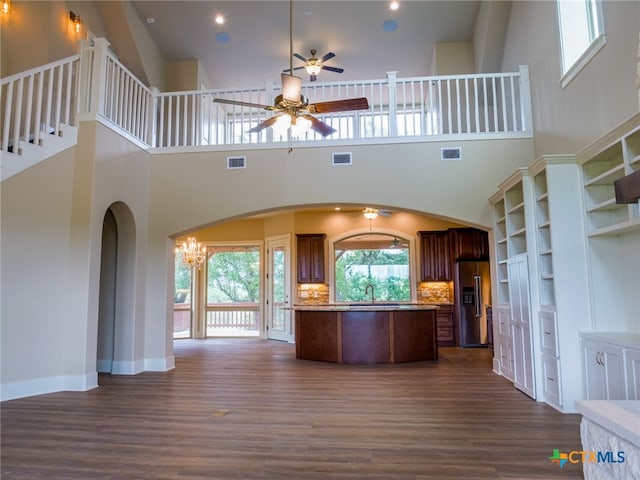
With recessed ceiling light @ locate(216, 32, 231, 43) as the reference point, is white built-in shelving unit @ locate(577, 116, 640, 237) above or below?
below

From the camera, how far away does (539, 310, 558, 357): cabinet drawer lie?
423 cm

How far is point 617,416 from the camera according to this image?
2.19m

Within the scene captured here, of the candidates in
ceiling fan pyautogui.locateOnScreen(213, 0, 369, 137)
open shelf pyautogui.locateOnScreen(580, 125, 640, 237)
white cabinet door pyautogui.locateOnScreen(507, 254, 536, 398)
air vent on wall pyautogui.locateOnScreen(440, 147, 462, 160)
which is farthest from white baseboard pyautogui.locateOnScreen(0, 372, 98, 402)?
open shelf pyautogui.locateOnScreen(580, 125, 640, 237)

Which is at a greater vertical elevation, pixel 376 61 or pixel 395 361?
pixel 376 61

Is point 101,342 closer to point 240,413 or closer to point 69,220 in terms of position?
point 69,220

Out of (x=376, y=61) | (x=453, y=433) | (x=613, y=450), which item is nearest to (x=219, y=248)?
(x=376, y=61)

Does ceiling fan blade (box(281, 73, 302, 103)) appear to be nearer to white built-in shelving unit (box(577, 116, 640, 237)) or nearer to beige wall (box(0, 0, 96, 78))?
white built-in shelving unit (box(577, 116, 640, 237))

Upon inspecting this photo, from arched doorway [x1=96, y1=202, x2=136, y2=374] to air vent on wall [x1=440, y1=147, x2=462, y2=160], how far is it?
15.2 feet

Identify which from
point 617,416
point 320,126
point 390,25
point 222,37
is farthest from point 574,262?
point 222,37

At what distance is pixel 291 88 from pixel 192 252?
22.1 ft

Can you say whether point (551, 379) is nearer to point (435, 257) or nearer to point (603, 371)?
point (603, 371)

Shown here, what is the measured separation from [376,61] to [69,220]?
665 cm

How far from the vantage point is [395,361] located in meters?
6.85

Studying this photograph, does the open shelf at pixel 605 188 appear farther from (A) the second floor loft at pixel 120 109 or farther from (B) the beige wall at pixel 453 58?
(B) the beige wall at pixel 453 58
